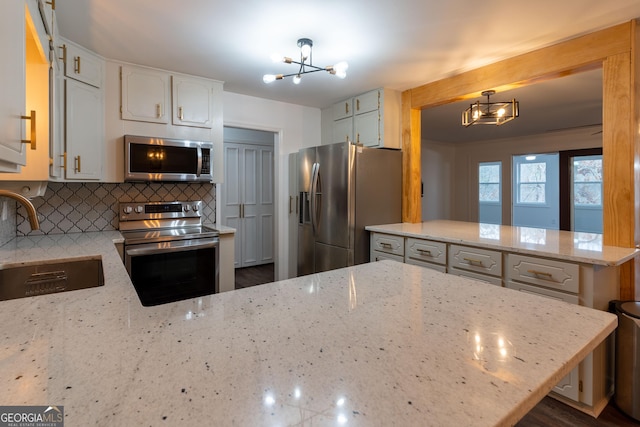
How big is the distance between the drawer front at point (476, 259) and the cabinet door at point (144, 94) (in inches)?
104

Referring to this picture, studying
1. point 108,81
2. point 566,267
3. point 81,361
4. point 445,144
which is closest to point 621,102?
point 566,267

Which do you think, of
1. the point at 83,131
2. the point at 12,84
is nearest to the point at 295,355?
the point at 12,84

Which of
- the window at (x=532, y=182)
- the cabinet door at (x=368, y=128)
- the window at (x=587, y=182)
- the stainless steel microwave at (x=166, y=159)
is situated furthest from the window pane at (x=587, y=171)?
the stainless steel microwave at (x=166, y=159)

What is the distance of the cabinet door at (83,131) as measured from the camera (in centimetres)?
233

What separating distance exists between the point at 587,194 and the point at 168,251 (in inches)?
245

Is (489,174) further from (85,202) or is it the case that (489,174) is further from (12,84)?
(12,84)

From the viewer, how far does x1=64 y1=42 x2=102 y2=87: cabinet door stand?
228 cm

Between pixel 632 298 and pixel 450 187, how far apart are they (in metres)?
5.07

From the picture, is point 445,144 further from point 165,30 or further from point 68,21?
point 68,21

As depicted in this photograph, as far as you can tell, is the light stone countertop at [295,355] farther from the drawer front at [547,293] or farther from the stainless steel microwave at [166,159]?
the stainless steel microwave at [166,159]

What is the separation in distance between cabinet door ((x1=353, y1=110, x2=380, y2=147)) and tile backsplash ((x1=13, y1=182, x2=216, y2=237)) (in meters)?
1.91

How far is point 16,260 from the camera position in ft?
5.24

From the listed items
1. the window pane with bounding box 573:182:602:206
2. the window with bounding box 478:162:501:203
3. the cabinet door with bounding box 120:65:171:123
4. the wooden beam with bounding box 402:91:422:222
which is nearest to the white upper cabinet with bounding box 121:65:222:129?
the cabinet door with bounding box 120:65:171:123

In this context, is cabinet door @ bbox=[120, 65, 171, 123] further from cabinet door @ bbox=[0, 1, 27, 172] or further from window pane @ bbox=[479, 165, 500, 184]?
window pane @ bbox=[479, 165, 500, 184]
